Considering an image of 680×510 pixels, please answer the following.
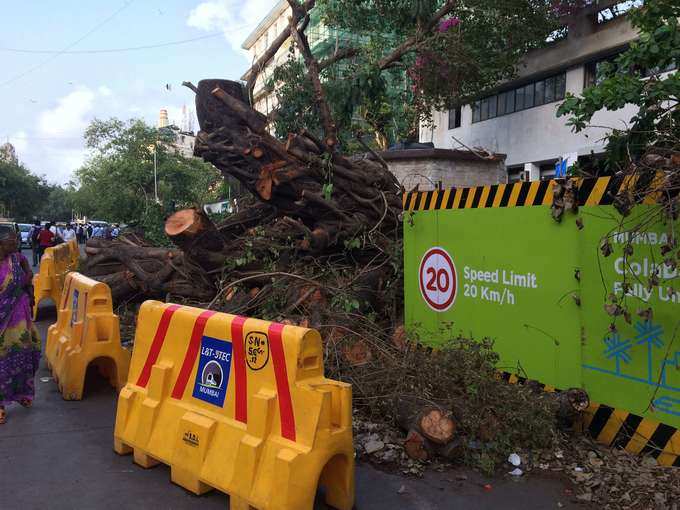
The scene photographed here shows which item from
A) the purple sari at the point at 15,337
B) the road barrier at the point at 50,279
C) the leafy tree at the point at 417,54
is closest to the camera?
the purple sari at the point at 15,337

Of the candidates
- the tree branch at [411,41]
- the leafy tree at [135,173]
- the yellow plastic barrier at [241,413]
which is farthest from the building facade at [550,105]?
the leafy tree at [135,173]

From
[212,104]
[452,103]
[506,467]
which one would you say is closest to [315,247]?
[212,104]

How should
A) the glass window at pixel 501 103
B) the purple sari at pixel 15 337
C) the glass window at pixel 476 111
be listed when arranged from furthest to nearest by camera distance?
the glass window at pixel 476 111 < the glass window at pixel 501 103 < the purple sari at pixel 15 337

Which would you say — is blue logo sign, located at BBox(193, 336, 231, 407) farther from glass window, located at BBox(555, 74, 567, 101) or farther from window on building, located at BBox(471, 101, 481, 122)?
window on building, located at BBox(471, 101, 481, 122)

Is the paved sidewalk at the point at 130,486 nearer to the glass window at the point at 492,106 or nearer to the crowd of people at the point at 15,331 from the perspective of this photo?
the crowd of people at the point at 15,331

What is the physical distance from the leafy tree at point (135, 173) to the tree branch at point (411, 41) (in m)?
25.8

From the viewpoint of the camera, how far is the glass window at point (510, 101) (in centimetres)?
1675

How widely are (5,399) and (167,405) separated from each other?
2.16m

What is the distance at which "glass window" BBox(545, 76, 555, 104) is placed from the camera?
605 inches

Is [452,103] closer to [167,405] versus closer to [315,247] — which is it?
[315,247]

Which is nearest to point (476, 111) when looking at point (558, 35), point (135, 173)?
point (558, 35)

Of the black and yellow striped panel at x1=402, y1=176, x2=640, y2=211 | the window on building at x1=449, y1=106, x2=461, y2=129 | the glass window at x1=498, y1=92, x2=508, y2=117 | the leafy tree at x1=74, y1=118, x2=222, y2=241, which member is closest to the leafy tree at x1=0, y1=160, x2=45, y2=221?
the leafy tree at x1=74, y1=118, x2=222, y2=241

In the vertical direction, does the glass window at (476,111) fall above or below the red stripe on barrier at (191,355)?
above

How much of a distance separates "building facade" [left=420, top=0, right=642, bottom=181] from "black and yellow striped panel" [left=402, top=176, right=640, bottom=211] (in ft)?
25.1
